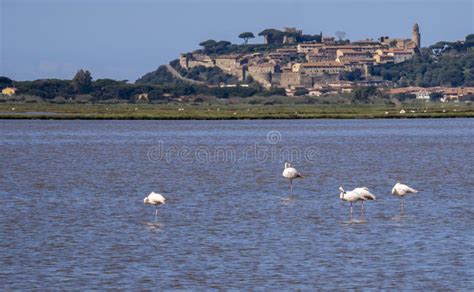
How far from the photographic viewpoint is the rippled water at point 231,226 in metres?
21.5

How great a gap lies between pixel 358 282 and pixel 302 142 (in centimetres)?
5559

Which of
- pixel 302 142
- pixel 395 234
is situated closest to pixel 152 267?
pixel 395 234

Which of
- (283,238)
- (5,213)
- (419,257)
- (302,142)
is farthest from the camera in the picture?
(302,142)

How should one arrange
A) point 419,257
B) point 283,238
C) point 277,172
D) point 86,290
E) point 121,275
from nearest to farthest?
point 86,290 → point 121,275 → point 419,257 → point 283,238 → point 277,172

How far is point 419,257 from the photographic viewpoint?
23.1 metres

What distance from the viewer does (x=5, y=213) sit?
3097cm

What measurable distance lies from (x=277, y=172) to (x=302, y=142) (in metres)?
29.4

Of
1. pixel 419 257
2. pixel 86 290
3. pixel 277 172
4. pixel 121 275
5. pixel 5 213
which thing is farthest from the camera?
pixel 277 172

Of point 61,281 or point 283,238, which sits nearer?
point 61,281

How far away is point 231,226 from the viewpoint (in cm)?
2800

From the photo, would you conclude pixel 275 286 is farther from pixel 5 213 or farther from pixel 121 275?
pixel 5 213

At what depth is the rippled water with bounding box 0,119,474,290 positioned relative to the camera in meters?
21.5

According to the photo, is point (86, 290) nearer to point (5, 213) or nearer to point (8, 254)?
point (8, 254)

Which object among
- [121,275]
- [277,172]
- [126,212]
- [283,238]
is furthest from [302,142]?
[121,275]
